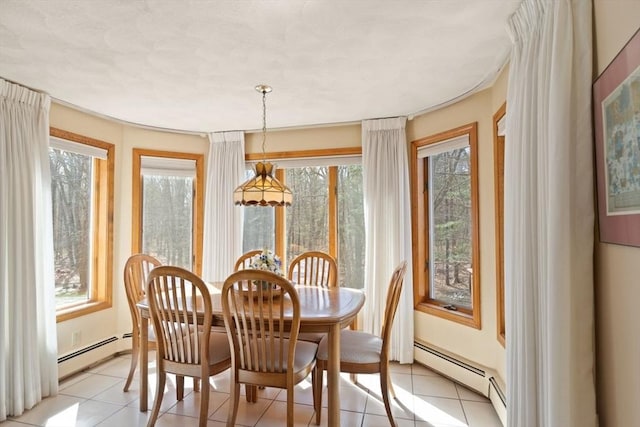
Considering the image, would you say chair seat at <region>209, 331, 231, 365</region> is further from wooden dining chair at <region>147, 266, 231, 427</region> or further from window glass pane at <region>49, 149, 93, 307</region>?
window glass pane at <region>49, 149, 93, 307</region>

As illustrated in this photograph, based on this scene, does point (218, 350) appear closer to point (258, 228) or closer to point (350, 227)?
point (258, 228)

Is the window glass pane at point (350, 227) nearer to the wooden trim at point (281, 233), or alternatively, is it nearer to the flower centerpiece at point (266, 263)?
the wooden trim at point (281, 233)

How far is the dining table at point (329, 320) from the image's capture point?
217 centimetres

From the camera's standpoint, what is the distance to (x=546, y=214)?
143 cm

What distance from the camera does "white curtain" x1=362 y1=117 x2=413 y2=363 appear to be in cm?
353

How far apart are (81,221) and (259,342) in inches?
99.0

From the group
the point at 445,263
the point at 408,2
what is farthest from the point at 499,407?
the point at 408,2

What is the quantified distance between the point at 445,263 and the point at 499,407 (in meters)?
1.32

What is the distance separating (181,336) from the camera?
2.34 metres

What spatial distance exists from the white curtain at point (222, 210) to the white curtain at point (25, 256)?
4.97 feet

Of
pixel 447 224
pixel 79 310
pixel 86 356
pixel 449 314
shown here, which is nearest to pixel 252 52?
pixel 447 224

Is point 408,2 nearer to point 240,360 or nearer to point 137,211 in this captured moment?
point 240,360

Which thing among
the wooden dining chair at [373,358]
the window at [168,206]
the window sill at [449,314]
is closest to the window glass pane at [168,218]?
the window at [168,206]

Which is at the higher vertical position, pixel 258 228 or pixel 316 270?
pixel 258 228
